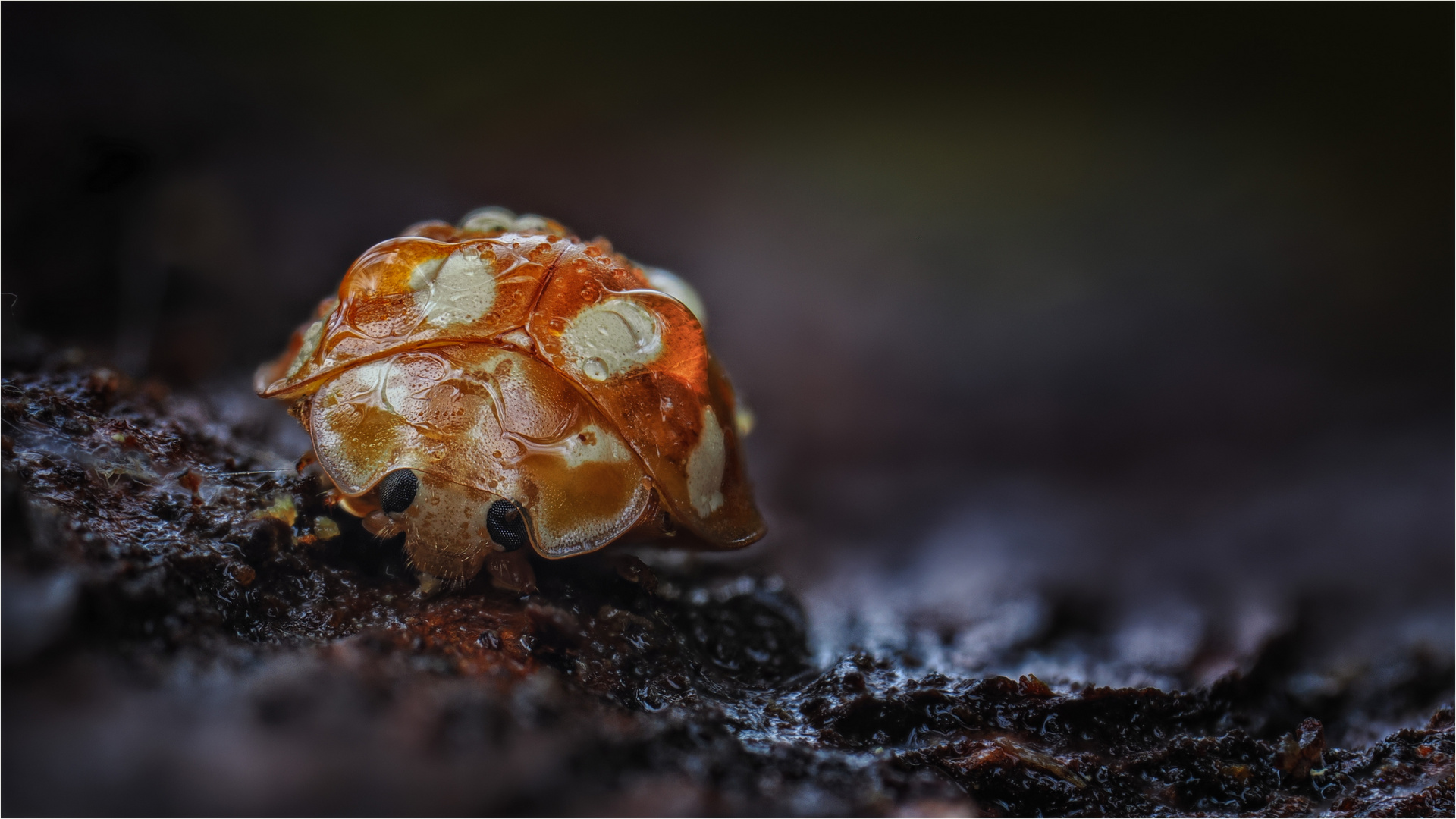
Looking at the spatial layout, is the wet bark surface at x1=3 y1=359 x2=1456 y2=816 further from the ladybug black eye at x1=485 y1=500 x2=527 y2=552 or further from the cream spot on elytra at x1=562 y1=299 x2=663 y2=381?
the cream spot on elytra at x1=562 y1=299 x2=663 y2=381

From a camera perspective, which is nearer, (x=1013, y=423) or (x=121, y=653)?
(x=121, y=653)

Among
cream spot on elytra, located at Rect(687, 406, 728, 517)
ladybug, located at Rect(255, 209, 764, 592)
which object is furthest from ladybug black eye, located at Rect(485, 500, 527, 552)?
cream spot on elytra, located at Rect(687, 406, 728, 517)

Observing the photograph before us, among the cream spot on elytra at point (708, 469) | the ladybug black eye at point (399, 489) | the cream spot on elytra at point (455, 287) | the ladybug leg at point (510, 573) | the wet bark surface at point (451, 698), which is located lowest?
the wet bark surface at point (451, 698)

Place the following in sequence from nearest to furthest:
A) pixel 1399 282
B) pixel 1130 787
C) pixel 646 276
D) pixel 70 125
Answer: pixel 1130 787
pixel 646 276
pixel 70 125
pixel 1399 282

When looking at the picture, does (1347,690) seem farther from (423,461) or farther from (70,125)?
(70,125)

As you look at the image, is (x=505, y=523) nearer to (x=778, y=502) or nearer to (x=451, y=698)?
(x=451, y=698)

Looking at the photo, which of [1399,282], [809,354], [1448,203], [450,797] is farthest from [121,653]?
[1448,203]

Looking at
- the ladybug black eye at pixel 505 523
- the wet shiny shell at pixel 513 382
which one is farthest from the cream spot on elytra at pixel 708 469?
the ladybug black eye at pixel 505 523

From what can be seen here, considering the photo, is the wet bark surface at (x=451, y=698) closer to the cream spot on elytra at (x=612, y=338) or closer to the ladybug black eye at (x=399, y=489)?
the ladybug black eye at (x=399, y=489)
